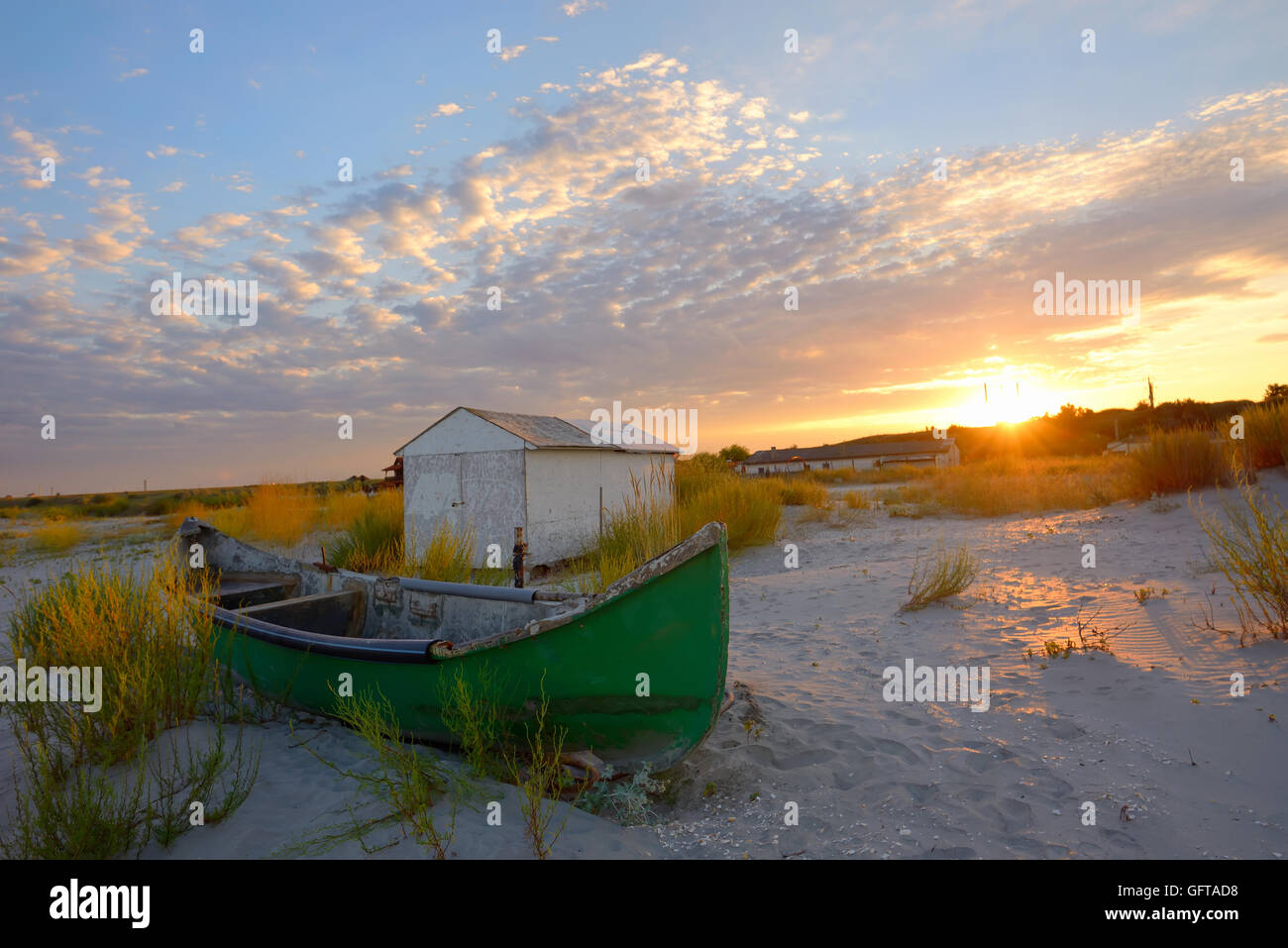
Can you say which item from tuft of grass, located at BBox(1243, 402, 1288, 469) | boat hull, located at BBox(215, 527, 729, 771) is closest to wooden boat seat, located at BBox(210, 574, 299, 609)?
boat hull, located at BBox(215, 527, 729, 771)

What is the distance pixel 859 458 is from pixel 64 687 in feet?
221

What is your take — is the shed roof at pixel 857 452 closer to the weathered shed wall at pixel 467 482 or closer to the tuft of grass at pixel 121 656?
the weathered shed wall at pixel 467 482

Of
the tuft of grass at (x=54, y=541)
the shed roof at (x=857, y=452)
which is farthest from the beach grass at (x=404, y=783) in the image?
the shed roof at (x=857, y=452)

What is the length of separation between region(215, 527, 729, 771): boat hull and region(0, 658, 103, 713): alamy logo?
174cm

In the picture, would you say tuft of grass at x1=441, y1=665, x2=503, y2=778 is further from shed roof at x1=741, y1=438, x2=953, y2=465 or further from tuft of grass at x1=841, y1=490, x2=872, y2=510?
shed roof at x1=741, y1=438, x2=953, y2=465

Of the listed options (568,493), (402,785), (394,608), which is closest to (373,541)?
(568,493)

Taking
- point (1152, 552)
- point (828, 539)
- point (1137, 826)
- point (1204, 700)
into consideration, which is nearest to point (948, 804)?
point (1137, 826)

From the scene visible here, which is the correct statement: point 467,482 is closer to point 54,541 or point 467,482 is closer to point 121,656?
point 121,656

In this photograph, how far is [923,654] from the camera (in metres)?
6.44

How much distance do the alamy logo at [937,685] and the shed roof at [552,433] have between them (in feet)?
26.1

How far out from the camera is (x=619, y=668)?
3.99 metres

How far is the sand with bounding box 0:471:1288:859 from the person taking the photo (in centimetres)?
344
